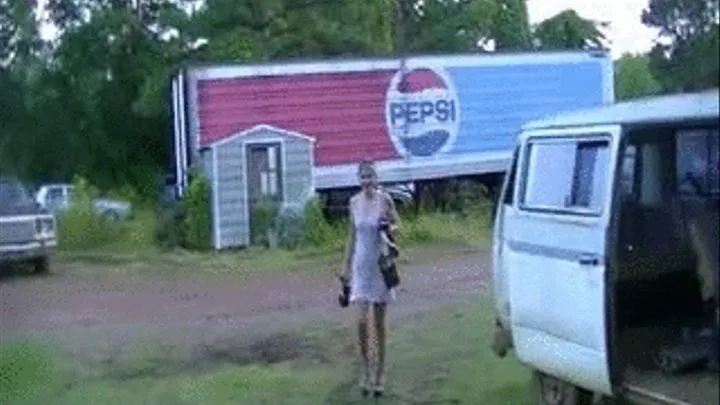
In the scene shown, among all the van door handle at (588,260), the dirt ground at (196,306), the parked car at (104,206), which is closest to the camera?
the van door handle at (588,260)

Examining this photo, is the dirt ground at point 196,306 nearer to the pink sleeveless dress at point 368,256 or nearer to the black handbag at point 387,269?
the pink sleeveless dress at point 368,256

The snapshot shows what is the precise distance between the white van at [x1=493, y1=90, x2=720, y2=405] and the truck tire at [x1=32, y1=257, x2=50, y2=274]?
16148mm

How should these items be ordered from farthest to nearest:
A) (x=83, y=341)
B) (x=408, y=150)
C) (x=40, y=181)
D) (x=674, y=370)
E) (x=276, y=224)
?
(x=408, y=150) → (x=276, y=224) → (x=83, y=341) → (x=40, y=181) → (x=674, y=370)

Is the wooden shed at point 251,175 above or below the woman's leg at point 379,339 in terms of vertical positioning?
above

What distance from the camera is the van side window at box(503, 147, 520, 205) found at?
9241 mm

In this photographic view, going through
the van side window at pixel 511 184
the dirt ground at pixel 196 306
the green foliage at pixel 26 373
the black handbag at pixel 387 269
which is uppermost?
the van side window at pixel 511 184

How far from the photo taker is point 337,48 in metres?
38.6

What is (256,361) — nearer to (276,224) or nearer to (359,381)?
(359,381)

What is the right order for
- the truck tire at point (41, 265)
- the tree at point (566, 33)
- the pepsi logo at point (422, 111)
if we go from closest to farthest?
the truck tire at point (41, 265), the pepsi logo at point (422, 111), the tree at point (566, 33)

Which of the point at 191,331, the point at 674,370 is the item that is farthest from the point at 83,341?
the point at 674,370

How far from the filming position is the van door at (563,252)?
7.67 metres

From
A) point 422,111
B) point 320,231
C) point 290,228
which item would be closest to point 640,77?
point 320,231

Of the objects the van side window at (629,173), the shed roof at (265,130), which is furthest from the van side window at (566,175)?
Result: the shed roof at (265,130)

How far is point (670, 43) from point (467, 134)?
2577cm
